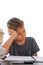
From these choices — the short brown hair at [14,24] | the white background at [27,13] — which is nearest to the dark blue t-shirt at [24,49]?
the short brown hair at [14,24]

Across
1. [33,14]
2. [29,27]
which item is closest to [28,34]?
[29,27]

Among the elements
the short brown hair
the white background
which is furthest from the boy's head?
the white background

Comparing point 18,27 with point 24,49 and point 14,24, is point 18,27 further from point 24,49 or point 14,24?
point 24,49

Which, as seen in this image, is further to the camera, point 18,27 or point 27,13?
point 27,13

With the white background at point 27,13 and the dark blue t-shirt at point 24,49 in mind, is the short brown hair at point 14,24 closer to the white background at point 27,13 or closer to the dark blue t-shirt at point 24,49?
the dark blue t-shirt at point 24,49

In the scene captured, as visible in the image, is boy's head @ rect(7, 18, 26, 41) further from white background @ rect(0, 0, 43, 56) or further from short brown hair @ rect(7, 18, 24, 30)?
white background @ rect(0, 0, 43, 56)

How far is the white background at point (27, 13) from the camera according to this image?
2.81 meters

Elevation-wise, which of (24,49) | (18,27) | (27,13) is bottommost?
(24,49)

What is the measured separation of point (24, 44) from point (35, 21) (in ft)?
3.22

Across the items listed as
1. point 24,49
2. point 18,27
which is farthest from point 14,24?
point 24,49

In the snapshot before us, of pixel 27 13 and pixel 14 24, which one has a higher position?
pixel 27 13

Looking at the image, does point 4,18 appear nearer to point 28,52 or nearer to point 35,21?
point 35,21

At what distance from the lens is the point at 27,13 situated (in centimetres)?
283

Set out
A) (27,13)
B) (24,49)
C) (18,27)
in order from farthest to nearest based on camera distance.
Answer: (27,13), (24,49), (18,27)
